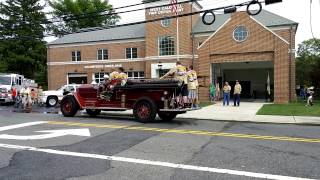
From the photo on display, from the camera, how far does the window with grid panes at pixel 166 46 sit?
43.8 metres

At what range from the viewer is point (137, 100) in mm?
16266

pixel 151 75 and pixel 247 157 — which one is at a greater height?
pixel 151 75

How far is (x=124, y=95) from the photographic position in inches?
664

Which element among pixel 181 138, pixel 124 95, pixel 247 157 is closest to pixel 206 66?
pixel 124 95

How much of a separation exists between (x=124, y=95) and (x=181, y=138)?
231 inches

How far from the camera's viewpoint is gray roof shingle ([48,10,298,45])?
4055 cm

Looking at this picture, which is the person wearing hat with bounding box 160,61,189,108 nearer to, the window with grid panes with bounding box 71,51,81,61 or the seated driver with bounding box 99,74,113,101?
the seated driver with bounding box 99,74,113,101

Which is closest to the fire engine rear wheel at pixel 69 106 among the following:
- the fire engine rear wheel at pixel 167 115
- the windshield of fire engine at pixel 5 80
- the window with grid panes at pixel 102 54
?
the fire engine rear wheel at pixel 167 115

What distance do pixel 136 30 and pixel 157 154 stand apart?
40184 mm

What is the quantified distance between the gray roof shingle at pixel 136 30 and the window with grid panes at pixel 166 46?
2.68 metres

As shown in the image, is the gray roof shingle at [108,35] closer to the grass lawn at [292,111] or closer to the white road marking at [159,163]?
the grass lawn at [292,111]

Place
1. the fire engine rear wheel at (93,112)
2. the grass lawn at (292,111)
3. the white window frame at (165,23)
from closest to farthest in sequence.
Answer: the fire engine rear wheel at (93,112) < the grass lawn at (292,111) < the white window frame at (165,23)

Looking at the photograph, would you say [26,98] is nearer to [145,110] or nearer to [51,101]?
[51,101]

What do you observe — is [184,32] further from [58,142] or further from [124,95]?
[58,142]
